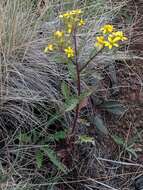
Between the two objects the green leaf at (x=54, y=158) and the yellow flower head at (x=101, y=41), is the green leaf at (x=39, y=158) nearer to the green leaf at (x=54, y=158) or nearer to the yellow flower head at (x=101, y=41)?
the green leaf at (x=54, y=158)

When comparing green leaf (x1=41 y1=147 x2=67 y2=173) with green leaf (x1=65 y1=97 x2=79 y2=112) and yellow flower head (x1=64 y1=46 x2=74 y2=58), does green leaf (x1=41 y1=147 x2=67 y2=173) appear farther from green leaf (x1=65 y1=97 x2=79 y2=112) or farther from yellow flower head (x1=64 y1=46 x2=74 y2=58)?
yellow flower head (x1=64 y1=46 x2=74 y2=58)

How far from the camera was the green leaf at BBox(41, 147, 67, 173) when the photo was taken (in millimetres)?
1714

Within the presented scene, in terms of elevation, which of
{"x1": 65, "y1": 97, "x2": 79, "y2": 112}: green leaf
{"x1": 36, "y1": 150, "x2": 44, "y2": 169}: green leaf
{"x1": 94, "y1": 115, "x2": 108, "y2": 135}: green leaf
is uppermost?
{"x1": 65, "y1": 97, "x2": 79, "y2": 112}: green leaf

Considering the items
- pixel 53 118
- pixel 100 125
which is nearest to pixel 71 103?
pixel 53 118

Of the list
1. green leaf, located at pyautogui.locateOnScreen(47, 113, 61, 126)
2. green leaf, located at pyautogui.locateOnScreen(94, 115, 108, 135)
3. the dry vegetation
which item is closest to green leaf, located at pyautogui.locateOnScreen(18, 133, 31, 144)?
the dry vegetation

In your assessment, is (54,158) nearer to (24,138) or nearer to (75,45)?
(24,138)

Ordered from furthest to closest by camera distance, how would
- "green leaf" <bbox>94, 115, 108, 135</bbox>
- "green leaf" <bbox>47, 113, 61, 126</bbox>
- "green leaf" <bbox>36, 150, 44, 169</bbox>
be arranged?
"green leaf" <bbox>94, 115, 108, 135</bbox>
"green leaf" <bbox>47, 113, 61, 126</bbox>
"green leaf" <bbox>36, 150, 44, 169</bbox>

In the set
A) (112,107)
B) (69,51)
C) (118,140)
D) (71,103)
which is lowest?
(118,140)

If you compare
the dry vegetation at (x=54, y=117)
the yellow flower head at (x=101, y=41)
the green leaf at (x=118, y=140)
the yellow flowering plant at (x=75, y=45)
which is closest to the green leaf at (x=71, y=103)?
the yellow flowering plant at (x=75, y=45)

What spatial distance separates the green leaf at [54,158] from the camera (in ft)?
5.62

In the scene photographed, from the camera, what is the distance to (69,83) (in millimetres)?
1957

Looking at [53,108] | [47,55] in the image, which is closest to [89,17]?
[47,55]

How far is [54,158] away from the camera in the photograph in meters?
1.73

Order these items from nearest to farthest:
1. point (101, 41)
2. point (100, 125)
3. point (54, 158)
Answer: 1. point (101, 41)
2. point (54, 158)
3. point (100, 125)
